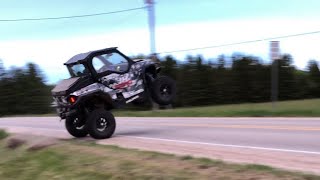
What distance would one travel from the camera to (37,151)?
1288cm

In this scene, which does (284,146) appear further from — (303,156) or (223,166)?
(223,166)

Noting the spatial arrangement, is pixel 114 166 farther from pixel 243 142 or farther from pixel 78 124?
pixel 78 124

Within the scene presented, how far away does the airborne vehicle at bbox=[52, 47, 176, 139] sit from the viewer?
15094 millimetres

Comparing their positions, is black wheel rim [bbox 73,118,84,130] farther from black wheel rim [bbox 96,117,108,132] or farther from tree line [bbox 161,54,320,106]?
tree line [bbox 161,54,320,106]

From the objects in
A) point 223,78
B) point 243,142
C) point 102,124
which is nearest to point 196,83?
point 223,78

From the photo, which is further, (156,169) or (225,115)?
(225,115)

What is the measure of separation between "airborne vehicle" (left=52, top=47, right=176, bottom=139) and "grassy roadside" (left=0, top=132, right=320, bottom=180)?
6.86 ft

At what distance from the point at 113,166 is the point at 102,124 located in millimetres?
6206

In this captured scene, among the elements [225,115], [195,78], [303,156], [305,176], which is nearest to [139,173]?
[305,176]

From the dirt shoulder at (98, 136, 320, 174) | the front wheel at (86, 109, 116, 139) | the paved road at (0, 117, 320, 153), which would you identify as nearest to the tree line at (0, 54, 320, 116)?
the paved road at (0, 117, 320, 153)

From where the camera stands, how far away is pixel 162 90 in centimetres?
1636

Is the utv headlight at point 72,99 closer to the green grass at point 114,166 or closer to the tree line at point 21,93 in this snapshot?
the green grass at point 114,166

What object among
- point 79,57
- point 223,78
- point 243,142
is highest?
point 79,57

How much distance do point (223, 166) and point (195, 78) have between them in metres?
43.0
